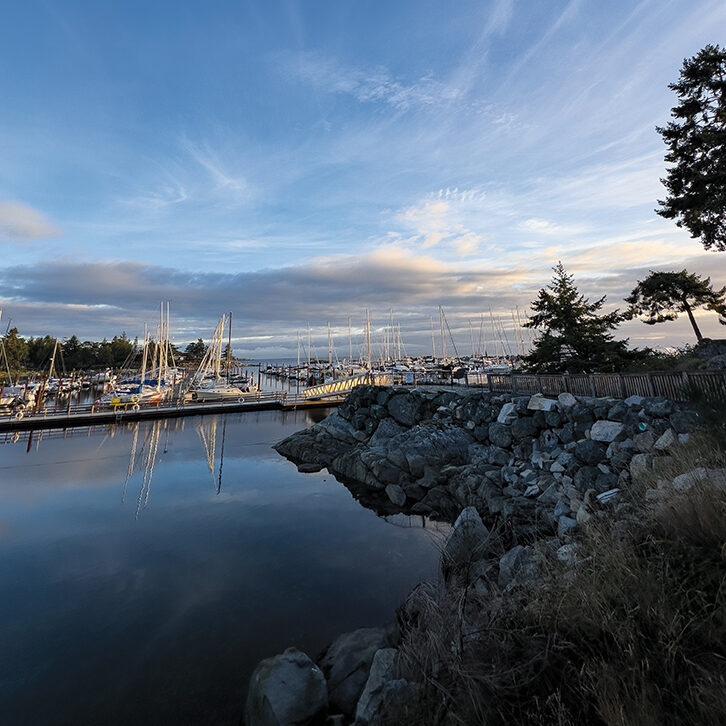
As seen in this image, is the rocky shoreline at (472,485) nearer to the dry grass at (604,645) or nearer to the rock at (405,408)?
the rock at (405,408)

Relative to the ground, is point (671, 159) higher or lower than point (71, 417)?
higher

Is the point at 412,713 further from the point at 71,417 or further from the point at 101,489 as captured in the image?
the point at 71,417

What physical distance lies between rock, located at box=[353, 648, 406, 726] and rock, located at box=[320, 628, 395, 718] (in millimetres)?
982

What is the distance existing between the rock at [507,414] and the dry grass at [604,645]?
13282 mm

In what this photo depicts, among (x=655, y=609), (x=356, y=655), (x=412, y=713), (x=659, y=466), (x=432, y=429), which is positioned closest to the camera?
(x=655, y=609)

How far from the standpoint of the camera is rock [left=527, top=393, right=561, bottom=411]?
1615 cm

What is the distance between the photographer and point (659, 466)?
9047mm

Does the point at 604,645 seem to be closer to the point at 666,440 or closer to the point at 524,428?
the point at 666,440

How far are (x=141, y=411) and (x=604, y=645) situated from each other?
42.6 metres

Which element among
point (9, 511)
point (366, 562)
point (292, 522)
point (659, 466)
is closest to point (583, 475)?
point (659, 466)

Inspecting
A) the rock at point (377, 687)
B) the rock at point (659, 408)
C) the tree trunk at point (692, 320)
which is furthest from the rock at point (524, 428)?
the tree trunk at point (692, 320)

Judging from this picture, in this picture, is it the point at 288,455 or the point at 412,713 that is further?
the point at 288,455

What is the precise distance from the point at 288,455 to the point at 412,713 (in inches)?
882

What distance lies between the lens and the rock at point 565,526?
365 inches
